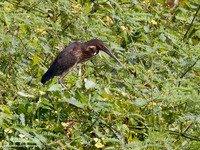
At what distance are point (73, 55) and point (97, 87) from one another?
6.04ft

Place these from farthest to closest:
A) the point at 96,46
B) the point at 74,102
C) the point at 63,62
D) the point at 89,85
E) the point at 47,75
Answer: the point at 96,46 < the point at 63,62 < the point at 47,75 < the point at 89,85 < the point at 74,102

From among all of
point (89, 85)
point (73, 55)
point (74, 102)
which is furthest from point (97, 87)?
A: point (73, 55)

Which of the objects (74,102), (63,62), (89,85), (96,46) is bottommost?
(74,102)

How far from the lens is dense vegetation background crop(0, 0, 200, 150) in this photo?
3975mm

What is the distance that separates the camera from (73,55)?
20.3ft

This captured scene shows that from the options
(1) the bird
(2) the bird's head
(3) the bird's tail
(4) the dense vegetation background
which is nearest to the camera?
(4) the dense vegetation background

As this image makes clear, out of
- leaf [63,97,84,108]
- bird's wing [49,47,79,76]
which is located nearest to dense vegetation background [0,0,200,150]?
leaf [63,97,84,108]

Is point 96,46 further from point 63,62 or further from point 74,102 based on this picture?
point 74,102

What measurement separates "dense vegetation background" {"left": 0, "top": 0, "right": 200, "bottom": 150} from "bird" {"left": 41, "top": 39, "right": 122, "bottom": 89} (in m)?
0.12

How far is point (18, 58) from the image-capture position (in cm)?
573

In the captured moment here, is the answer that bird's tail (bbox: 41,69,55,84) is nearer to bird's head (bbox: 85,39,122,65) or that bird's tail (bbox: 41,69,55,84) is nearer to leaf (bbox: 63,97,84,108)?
bird's head (bbox: 85,39,122,65)

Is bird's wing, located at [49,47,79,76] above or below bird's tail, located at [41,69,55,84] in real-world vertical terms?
above

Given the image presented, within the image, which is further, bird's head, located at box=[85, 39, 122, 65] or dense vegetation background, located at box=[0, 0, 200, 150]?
bird's head, located at box=[85, 39, 122, 65]

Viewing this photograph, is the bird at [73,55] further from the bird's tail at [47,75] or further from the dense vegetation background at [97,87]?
the dense vegetation background at [97,87]
